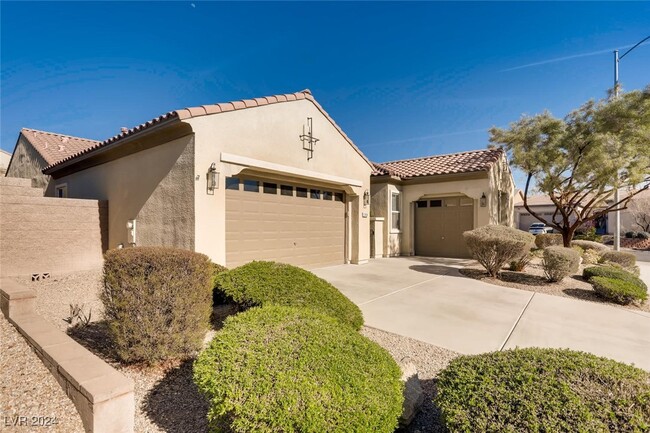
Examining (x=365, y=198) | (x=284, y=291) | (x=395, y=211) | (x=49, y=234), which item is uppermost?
(x=365, y=198)

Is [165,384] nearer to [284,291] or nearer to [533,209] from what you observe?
[284,291]

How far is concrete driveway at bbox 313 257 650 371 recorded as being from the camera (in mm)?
4496

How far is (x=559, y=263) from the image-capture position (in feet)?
27.3

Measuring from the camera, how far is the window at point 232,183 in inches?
307

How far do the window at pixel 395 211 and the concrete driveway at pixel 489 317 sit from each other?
522 cm

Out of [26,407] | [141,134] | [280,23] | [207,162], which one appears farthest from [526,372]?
[280,23]

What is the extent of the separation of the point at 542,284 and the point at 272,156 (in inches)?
330

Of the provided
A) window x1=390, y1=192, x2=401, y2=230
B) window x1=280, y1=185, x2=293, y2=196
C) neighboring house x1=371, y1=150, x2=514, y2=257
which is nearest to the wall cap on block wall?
window x1=280, y1=185, x2=293, y2=196

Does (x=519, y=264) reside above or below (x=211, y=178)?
below

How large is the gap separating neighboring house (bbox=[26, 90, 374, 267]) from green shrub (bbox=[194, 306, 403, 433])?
196 inches

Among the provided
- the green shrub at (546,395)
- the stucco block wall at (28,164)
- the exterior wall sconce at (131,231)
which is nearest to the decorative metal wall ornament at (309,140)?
the exterior wall sconce at (131,231)

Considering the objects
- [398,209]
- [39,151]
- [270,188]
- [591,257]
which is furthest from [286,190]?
[591,257]

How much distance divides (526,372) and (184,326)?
3.19 m

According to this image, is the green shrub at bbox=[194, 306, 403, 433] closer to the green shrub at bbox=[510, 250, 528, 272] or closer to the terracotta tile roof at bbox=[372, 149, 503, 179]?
the green shrub at bbox=[510, 250, 528, 272]
